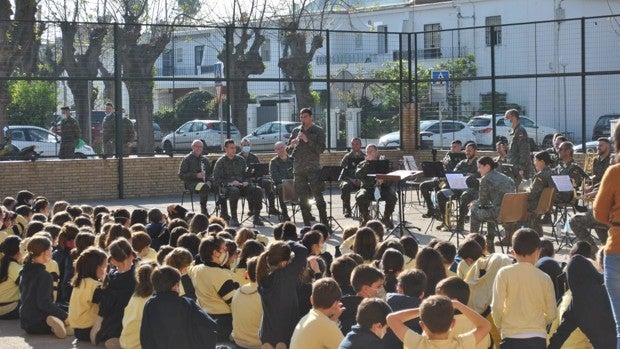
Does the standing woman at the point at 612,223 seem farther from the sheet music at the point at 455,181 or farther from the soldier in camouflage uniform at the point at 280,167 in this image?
the soldier in camouflage uniform at the point at 280,167

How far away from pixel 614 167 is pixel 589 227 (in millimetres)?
8685

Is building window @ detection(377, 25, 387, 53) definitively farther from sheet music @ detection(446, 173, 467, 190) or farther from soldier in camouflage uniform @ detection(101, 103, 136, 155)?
sheet music @ detection(446, 173, 467, 190)

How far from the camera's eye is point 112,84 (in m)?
27.4

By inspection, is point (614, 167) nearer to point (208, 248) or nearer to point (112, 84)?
point (208, 248)

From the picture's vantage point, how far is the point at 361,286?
8.41 metres

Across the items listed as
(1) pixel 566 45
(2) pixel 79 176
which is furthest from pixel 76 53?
(1) pixel 566 45

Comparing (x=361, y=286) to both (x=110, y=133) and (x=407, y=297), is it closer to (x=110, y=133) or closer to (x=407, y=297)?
(x=407, y=297)

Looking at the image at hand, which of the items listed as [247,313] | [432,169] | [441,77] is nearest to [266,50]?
[441,77]

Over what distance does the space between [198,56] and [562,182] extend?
50.2ft

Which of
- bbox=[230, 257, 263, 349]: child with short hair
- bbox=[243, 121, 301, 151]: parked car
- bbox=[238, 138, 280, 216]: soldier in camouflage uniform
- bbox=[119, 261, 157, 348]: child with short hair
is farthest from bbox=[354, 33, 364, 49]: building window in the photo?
bbox=[119, 261, 157, 348]: child with short hair

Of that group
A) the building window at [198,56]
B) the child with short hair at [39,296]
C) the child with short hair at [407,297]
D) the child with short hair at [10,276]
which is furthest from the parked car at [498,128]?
the child with short hair at [407,297]

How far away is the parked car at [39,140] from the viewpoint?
2682 cm

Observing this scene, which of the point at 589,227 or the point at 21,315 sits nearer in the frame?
the point at 21,315

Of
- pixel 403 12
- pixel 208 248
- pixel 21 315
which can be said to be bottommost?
pixel 21 315
